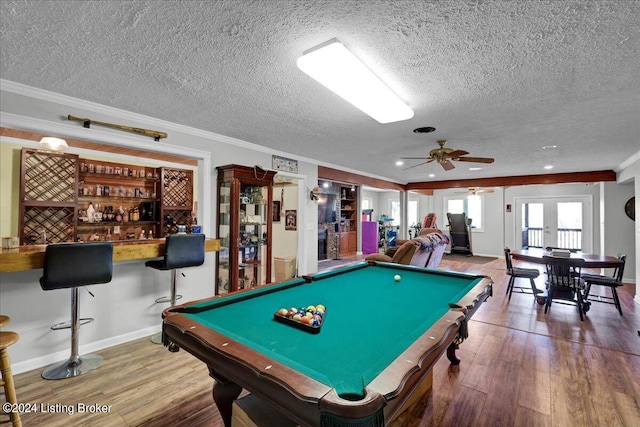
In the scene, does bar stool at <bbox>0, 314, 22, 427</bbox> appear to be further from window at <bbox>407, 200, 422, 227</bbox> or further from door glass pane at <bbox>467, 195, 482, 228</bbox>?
window at <bbox>407, 200, 422, 227</bbox>

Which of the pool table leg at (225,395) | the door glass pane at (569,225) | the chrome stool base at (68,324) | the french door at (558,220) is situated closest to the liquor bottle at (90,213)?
the chrome stool base at (68,324)

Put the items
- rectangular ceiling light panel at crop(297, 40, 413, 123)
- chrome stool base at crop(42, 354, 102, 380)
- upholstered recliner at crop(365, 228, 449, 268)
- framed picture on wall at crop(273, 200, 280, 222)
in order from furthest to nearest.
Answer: framed picture on wall at crop(273, 200, 280, 222) < upholstered recliner at crop(365, 228, 449, 268) < chrome stool base at crop(42, 354, 102, 380) < rectangular ceiling light panel at crop(297, 40, 413, 123)

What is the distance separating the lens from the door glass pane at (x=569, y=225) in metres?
8.30

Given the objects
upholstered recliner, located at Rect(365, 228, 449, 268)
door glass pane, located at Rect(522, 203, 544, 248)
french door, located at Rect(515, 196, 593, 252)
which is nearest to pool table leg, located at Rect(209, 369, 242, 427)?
upholstered recliner, located at Rect(365, 228, 449, 268)

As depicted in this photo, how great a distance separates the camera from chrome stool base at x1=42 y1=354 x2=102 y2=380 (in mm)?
2347

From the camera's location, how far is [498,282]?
18.9 feet

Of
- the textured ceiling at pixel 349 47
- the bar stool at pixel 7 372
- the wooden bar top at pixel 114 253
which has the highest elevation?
the textured ceiling at pixel 349 47

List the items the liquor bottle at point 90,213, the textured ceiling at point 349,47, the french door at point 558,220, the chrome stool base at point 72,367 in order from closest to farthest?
the textured ceiling at point 349,47
the chrome stool base at point 72,367
the liquor bottle at point 90,213
the french door at point 558,220

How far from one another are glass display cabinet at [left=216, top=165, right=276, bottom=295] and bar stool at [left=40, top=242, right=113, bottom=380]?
4.66 feet

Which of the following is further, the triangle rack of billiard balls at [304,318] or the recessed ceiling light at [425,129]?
the recessed ceiling light at [425,129]

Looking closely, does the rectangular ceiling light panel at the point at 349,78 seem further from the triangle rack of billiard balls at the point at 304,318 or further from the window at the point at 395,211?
the window at the point at 395,211

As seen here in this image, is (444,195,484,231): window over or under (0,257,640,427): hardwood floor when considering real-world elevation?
over

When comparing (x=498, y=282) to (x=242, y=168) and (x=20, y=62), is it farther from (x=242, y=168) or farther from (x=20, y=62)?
(x=20, y=62)

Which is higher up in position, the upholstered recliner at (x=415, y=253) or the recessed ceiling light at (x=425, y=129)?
the recessed ceiling light at (x=425, y=129)
